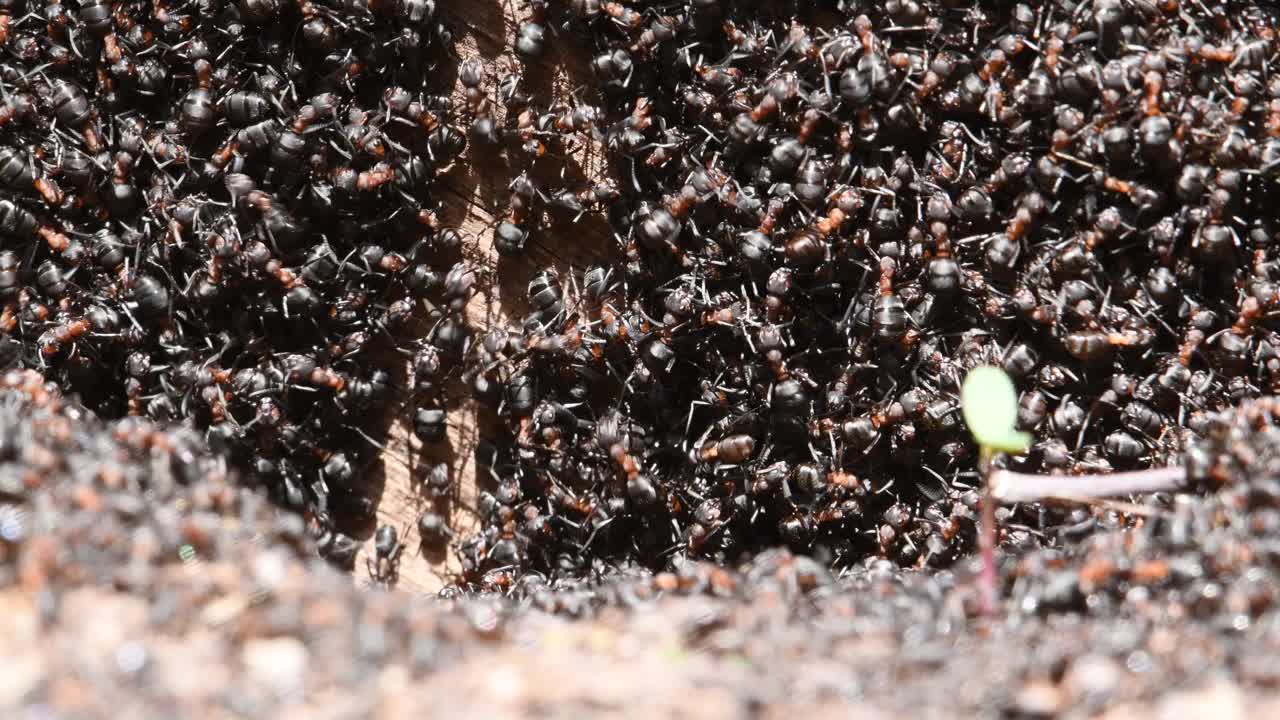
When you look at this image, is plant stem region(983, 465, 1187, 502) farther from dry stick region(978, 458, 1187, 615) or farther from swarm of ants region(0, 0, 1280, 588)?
swarm of ants region(0, 0, 1280, 588)

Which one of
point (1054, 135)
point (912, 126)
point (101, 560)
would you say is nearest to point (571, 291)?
point (912, 126)

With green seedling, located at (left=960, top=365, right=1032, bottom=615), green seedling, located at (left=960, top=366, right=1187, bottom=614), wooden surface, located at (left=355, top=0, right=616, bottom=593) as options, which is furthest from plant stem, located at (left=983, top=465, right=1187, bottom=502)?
wooden surface, located at (left=355, top=0, right=616, bottom=593)

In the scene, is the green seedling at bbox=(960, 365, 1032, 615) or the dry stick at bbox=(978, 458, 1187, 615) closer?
the green seedling at bbox=(960, 365, 1032, 615)

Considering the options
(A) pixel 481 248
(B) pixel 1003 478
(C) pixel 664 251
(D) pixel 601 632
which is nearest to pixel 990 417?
(B) pixel 1003 478

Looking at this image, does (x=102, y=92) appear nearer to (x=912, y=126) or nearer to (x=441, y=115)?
(x=441, y=115)

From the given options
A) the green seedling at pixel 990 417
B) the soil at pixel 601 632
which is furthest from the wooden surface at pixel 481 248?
the green seedling at pixel 990 417

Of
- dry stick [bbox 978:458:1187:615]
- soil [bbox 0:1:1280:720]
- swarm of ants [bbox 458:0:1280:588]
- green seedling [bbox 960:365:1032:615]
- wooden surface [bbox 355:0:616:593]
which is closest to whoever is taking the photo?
soil [bbox 0:1:1280:720]

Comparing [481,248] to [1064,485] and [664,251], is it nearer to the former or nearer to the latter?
[664,251]
